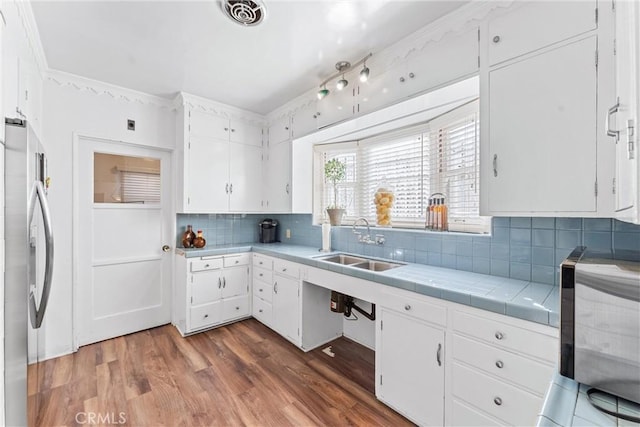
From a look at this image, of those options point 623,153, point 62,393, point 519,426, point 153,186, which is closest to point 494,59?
point 623,153

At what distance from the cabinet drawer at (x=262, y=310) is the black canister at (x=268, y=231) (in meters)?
0.80

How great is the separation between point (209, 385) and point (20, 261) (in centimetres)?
155

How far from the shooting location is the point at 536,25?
1392mm

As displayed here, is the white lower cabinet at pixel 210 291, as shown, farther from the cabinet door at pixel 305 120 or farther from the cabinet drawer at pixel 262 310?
the cabinet door at pixel 305 120

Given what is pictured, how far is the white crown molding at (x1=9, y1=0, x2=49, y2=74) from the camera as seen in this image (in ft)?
5.17

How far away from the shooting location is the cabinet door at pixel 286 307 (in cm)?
262

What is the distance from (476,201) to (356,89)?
135cm

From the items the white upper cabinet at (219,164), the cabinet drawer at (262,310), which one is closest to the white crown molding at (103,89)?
the white upper cabinet at (219,164)

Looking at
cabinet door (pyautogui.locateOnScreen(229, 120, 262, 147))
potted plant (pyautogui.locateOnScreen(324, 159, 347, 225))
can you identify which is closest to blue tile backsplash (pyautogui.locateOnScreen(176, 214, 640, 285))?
potted plant (pyautogui.locateOnScreen(324, 159, 347, 225))

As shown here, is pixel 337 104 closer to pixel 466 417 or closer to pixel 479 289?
pixel 479 289

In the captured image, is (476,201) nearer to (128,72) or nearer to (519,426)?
(519,426)

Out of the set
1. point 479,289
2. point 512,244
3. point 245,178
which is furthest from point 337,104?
point 479,289

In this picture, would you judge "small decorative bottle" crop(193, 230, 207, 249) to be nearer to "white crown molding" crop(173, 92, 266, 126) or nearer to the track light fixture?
"white crown molding" crop(173, 92, 266, 126)

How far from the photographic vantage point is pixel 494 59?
1542 mm
